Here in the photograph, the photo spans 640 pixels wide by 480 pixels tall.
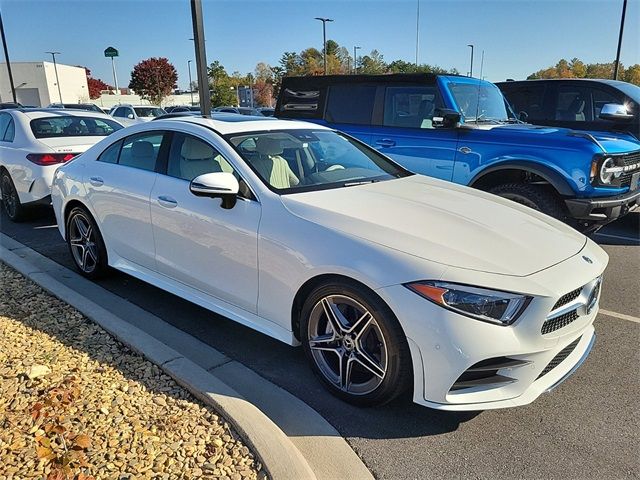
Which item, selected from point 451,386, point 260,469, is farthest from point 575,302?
point 260,469

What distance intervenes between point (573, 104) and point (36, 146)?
7922mm

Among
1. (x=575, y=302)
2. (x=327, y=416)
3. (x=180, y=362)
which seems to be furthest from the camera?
(x=180, y=362)

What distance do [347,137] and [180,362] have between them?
238cm

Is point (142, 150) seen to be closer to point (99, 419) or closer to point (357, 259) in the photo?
point (99, 419)

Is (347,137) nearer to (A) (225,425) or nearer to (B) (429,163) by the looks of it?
(B) (429,163)

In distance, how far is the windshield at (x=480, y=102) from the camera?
6105 millimetres

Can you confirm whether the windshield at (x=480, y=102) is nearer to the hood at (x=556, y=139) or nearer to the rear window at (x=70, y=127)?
the hood at (x=556, y=139)

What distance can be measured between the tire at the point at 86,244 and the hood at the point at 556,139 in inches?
163

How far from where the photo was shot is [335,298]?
2.81m

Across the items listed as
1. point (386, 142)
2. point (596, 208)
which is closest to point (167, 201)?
point (386, 142)

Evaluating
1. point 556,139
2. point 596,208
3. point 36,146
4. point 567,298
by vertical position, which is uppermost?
point 556,139

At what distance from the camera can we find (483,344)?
2375 mm

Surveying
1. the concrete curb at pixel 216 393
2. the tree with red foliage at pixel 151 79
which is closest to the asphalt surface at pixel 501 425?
the concrete curb at pixel 216 393

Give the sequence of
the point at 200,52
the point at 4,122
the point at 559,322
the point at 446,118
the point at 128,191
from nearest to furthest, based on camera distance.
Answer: the point at 559,322, the point at 128,191, the point at 446,118, the point at 200,52, the point at 4,122
